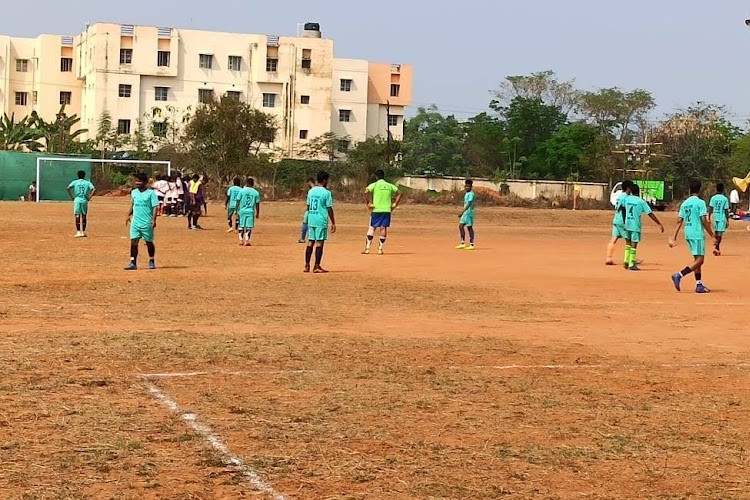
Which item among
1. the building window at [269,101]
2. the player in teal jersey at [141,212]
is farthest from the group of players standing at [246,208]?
the building window at [269,101]

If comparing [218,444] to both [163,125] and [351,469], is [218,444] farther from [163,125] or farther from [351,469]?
[163,125]

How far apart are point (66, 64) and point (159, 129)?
40.5 ft

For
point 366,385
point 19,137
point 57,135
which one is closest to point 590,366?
point 366,385

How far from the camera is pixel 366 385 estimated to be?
9.28 metres

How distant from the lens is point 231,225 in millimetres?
34594

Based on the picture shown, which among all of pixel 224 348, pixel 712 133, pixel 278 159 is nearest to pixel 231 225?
pixel 224 348

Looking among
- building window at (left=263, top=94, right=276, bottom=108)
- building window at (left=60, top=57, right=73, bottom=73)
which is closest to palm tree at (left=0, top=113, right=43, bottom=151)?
building window at (left=60, top=57, right=73, bottom=73)

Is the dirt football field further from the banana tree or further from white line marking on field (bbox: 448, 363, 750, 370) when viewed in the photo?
the banana tree

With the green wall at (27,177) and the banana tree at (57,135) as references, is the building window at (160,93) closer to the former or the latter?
the banana tree at (57,135)

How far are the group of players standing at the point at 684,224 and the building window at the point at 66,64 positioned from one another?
7004 centimetres

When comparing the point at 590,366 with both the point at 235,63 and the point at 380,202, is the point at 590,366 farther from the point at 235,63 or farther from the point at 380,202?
the point at 235,63

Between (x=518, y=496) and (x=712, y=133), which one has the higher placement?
(x=712, y=133)

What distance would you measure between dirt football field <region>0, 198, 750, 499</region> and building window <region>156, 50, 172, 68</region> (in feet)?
220

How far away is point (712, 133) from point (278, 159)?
107ft
